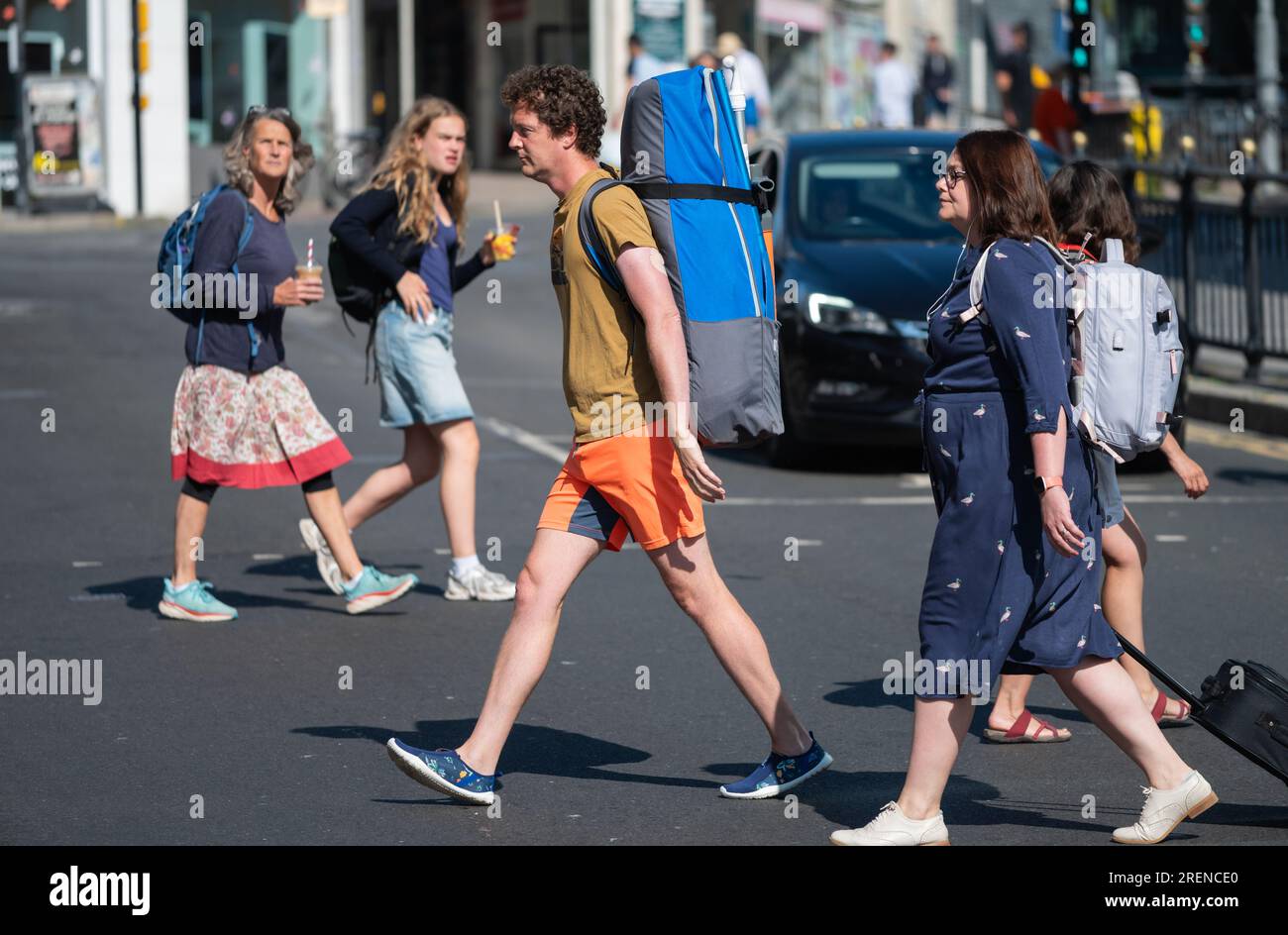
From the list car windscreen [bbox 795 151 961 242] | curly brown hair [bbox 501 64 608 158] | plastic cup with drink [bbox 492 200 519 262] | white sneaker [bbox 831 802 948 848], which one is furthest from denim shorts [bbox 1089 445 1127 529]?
car windscreen [bbox 795 151 961 242]

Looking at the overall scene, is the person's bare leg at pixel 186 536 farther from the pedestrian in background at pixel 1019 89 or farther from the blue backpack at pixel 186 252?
the pedestrian in background at pixel 1019 89

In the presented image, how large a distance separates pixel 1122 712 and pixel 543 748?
179 centimetres

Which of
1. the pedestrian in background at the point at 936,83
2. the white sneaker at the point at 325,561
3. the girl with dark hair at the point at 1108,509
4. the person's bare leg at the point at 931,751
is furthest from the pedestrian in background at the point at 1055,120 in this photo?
the person's bare leg at the point at 931,751

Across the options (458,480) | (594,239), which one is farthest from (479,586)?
(594,239)

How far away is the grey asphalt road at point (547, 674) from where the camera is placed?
5.35 metres

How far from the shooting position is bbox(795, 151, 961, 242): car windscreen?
12.0 m

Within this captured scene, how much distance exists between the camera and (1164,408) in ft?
17.6

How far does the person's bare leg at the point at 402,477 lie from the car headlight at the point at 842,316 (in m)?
3.39

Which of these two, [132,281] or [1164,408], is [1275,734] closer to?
[1164,408]

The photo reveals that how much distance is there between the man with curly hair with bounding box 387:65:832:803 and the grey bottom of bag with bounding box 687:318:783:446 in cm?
11

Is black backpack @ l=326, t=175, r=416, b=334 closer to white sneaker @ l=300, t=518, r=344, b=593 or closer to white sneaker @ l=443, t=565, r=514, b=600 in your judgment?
white sneaker @ l=300, t=518, r=344, b=593
